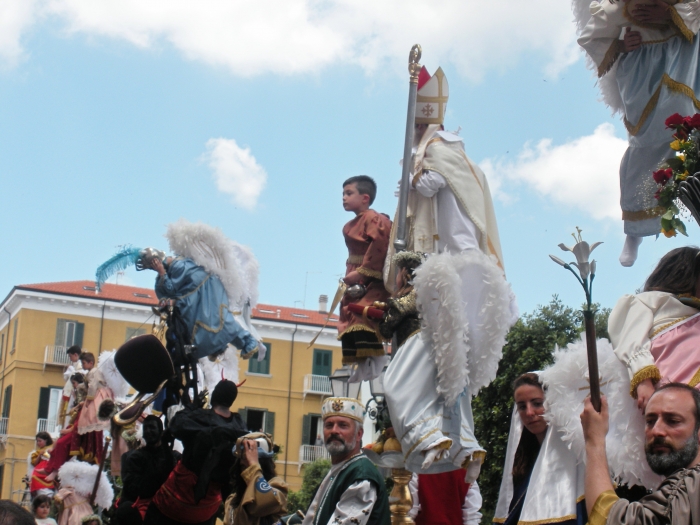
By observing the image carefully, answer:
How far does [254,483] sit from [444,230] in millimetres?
2525

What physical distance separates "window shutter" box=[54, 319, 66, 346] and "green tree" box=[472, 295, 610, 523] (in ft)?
80.7

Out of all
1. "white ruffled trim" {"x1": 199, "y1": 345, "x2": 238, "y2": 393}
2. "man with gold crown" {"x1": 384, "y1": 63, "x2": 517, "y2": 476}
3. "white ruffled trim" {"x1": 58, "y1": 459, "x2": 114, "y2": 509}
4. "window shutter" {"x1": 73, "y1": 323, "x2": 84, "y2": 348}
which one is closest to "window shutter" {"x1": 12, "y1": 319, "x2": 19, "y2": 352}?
"window shutter" {"x1": 73, "y1": 323, "x2": 84, "y2": 348}

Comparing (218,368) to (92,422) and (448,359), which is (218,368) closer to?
(92,422)

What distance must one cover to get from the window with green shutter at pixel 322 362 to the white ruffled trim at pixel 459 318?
35624 mm

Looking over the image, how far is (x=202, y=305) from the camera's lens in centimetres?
907

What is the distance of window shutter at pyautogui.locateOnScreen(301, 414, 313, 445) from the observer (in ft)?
134

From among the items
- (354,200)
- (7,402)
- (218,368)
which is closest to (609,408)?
(354,200)

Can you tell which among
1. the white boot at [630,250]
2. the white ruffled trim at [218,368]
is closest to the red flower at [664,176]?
the white boot at [630,250]

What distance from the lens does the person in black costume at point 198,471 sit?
726 centimetres

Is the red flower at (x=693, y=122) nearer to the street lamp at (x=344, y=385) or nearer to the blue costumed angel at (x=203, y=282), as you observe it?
the street lamp at (x=344, y=385)

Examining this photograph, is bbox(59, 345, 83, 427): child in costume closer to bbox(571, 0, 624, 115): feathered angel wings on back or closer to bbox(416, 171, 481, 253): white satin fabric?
bbox(416, 171, 481, 253): white satin fabric

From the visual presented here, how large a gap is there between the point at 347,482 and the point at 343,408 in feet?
1.95

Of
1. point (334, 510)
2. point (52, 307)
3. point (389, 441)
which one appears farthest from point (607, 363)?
point (52, 307)

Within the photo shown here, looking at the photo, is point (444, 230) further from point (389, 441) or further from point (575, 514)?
point (575, 514)
